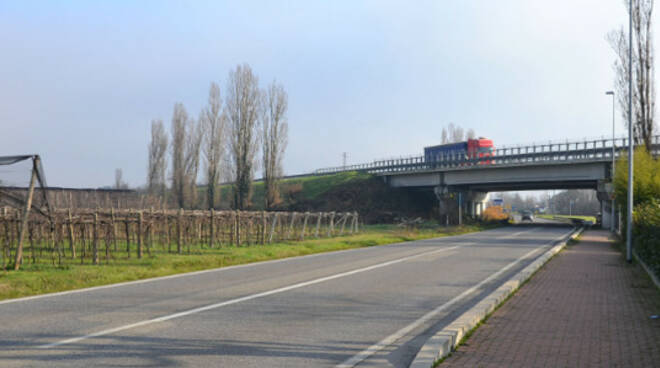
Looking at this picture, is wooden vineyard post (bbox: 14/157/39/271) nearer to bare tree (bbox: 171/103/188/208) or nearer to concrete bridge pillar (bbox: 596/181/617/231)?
concrete bridge pillar (bbox: 596/181/617/231)

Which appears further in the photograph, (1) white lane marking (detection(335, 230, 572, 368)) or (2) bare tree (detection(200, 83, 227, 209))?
(2) bare tree (detection(200, 83, 227, 209))

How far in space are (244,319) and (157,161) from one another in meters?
53.9

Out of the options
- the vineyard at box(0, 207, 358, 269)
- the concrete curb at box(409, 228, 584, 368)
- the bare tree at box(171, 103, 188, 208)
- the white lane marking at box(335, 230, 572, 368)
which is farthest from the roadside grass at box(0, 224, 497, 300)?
the bare tree at box(171, 103, 188, 208)

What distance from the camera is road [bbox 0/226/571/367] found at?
582cm

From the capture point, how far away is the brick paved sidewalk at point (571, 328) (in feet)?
19.0

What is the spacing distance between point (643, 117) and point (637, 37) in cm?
428

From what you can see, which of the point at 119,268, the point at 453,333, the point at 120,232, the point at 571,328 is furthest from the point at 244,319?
the point at 120,232

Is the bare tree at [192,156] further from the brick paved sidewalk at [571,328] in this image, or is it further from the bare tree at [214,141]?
the brick paved sidewalk at [571,328]

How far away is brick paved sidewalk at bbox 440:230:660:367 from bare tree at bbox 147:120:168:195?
5125 cm

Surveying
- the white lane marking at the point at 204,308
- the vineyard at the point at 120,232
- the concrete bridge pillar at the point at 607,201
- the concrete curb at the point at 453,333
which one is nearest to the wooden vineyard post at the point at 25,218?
the vineyard at the point at 120,232

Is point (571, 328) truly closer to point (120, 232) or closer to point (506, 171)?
point (120, 232)

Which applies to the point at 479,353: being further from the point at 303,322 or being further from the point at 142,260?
the point at 142,260

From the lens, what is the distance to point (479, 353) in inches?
239

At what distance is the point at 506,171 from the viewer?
156 ft
